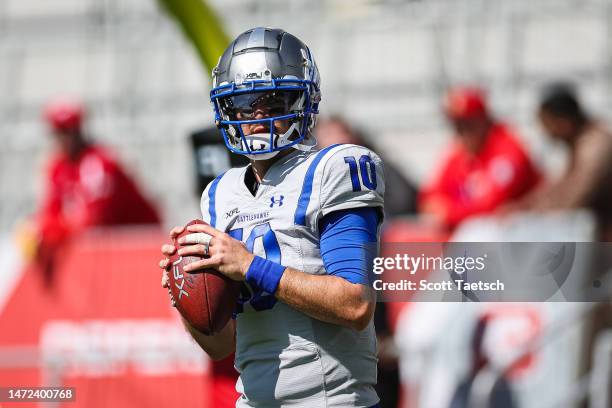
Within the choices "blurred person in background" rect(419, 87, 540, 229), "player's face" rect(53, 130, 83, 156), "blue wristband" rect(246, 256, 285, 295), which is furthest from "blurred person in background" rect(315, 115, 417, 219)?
"blue wristband" rect(246, 256, 285, 295)

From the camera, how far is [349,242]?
99.7 inches

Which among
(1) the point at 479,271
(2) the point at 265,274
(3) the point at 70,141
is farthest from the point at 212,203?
(3) the point at 70,141

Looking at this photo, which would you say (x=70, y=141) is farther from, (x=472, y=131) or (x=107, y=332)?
(x=472, y=131)

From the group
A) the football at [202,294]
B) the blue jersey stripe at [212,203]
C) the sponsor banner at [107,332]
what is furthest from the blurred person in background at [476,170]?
the football at [202,294]

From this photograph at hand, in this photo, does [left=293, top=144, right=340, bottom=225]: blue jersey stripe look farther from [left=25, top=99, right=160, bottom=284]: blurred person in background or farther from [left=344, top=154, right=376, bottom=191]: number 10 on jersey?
[left=25, top=99, right=160, bottom=284]: blurred person in background

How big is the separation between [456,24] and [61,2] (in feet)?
15.2

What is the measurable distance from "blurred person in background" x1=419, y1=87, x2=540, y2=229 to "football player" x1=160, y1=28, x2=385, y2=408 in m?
4.08

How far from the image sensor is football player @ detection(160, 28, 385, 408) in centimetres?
251

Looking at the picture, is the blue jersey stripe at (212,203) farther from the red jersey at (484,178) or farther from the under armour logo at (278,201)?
the red jersey at (484,178)

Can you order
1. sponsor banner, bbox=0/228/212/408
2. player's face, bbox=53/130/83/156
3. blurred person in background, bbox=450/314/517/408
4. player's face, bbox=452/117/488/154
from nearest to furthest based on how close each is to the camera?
blurred person in background, bbox=450/314/517/408
sponsor banner, bbox=0/228/212/408
player's face, bbox=452/117/488/154
player's face, bbox=53/130/83/156

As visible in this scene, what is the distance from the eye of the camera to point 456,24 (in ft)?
32.4

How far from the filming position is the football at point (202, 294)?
2.56 m

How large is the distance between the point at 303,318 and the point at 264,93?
0.57 m

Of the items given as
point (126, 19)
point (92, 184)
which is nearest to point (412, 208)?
point (92, 184)
